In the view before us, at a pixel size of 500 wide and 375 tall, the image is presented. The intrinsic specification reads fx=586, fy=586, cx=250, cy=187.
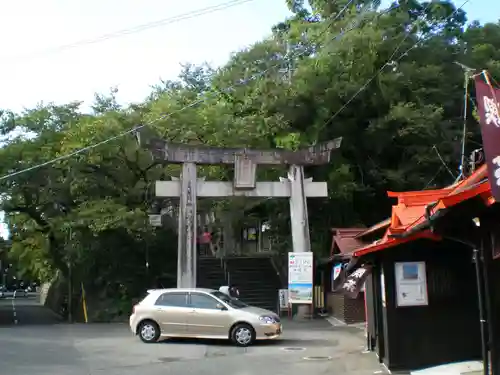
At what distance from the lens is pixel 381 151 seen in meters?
30.8

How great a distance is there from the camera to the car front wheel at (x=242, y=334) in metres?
16.2

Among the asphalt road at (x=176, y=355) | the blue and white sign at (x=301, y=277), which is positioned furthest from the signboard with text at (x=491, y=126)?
the blue and white sign at (x=301, y=277)

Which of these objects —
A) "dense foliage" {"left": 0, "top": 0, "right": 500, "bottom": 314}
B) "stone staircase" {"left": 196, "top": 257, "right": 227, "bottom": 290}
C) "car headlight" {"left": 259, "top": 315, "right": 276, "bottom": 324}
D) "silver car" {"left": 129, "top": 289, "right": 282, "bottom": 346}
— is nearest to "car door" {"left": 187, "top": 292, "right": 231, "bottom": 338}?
"silver car" {"left": 129, "top": 289, "right": 282, "bottom": 346}

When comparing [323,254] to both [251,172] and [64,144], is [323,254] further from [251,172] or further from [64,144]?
[64,144]

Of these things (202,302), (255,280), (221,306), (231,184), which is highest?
(231,184)

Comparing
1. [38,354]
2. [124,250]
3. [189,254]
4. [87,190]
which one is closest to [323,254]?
[189,254]

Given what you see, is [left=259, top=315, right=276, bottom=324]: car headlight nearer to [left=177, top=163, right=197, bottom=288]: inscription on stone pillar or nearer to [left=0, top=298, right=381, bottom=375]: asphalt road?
[left=0, top=298, right=381, bottom=375]: asphalt road

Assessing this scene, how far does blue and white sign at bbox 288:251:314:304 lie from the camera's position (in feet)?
79.4

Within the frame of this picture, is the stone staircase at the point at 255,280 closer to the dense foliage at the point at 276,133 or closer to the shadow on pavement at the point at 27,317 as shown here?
the dense foliage at the point at 276,133

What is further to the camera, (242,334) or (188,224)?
(188,224)

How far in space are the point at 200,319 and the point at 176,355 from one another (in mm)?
2085

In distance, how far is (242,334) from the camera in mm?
16188

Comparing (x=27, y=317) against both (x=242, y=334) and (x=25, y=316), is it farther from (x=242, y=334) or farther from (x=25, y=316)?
(x=242, y=334)

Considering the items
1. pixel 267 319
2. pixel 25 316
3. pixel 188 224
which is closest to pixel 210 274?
pixel 188 224
